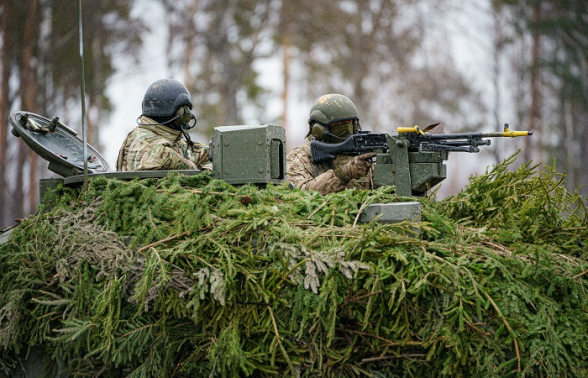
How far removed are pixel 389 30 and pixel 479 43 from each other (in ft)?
9.95

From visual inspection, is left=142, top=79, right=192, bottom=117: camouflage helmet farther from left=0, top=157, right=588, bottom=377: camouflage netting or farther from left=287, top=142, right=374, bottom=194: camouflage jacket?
left=0, top=157, right=588, bottom=377: camouflage netting

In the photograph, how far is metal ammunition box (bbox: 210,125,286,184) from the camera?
5.16 metres

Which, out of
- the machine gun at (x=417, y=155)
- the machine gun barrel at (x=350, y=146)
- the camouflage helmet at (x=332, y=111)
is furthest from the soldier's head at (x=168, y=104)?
the machine gun at (x=417, y=155)

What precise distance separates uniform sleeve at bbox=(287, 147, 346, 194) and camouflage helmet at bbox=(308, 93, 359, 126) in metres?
0.33

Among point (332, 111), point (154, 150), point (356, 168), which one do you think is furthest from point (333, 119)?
point (154, 150)

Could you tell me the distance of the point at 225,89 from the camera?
20.1m

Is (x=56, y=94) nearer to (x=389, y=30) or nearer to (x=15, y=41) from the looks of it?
(x=15, y=41)

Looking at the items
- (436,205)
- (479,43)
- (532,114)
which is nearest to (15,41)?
(479,43)

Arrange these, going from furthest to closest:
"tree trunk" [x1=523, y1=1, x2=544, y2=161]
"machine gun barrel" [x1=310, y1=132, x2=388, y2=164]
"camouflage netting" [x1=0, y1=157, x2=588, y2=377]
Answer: "tree trunk" [x1=523, y1=1, x2=544, y2=161] → "machine gun barrel" [x1=310, y1=132, x2=388, y2=164] → "camouflage netting" [x1=0, y1=157, x2=588, y2=377]

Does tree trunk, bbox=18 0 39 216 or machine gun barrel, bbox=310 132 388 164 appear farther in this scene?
tree trunk, bbox=18 0 39 216

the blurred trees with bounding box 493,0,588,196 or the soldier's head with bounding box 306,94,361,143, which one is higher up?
the blurred trees with bounding box 493,0,588,196

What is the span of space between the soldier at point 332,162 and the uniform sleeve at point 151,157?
106 cm

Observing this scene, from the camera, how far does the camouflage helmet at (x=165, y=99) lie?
6.24 m

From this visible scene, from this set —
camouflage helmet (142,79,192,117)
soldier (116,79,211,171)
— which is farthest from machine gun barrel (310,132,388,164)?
camouflage helmet (142,79,192,117)
